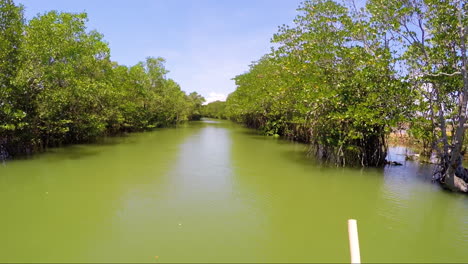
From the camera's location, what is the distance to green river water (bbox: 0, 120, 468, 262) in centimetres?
406

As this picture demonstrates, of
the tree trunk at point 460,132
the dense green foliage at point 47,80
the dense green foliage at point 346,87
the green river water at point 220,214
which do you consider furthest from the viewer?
the dense green foliage at point 47,80

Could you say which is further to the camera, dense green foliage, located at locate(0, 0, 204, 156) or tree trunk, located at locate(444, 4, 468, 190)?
dense green foliage, located at locate(0, 0, 204, 156)

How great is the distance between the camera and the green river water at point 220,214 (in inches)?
160

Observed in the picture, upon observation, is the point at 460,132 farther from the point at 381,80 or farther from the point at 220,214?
the point at 220,214

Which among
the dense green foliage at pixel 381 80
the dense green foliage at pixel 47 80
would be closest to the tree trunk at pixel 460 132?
the dense green foliage at pixel 381 80

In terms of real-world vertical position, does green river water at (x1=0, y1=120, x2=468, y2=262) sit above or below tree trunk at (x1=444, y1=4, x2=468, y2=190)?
below

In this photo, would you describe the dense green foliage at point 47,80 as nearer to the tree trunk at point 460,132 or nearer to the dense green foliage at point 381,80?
the dense green foliage at point 381,80

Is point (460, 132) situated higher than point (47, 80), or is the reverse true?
point (47, 80)

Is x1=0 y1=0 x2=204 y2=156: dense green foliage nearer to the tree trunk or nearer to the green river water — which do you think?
the green river water

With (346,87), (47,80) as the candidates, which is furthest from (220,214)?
(47,80)

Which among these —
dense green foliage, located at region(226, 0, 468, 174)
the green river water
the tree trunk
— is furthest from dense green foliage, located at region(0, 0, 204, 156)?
the tree trunk

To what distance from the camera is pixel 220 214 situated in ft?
18.1

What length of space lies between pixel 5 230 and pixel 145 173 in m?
4.49

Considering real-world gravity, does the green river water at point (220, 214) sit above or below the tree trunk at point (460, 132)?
below
